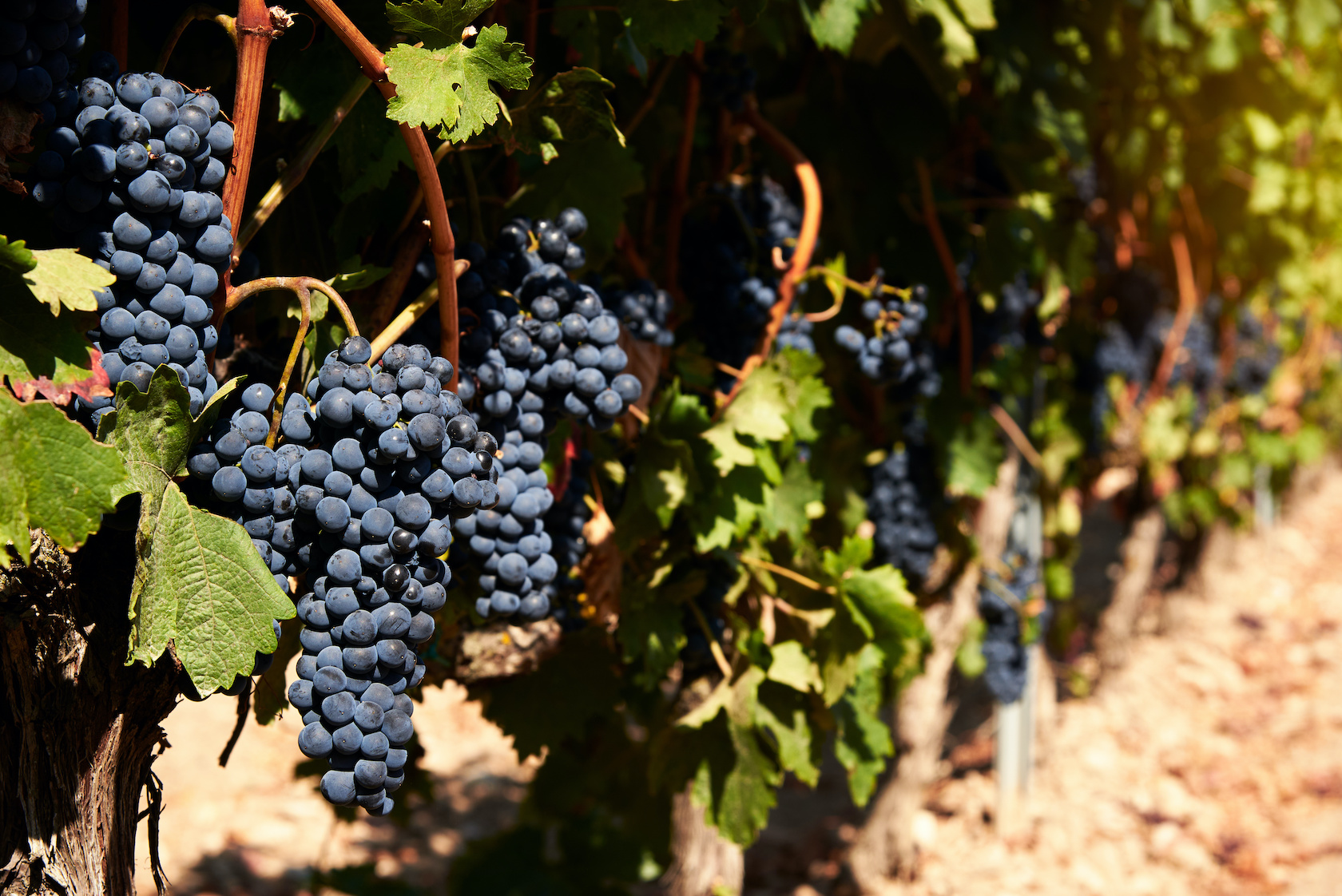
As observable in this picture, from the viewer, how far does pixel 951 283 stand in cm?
242

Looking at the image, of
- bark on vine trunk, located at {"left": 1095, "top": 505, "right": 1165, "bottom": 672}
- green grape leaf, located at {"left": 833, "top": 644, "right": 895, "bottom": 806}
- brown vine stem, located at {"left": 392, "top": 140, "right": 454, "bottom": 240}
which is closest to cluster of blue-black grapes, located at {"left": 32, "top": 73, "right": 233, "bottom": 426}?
brown vine stem, located at {"left": 392, "top": 140, "right": 454, "bottom": 240}

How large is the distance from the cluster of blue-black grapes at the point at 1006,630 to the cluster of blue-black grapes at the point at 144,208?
2937 millimetres

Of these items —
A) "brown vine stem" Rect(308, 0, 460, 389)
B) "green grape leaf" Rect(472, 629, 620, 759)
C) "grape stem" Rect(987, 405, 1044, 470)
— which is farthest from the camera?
→ "grape stem" Rect(987, 405, 1044, 470)

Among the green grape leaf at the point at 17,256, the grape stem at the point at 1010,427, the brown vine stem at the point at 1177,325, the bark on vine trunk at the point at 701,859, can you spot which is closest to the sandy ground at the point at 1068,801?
the bark on vine trunk at the point at 701,859

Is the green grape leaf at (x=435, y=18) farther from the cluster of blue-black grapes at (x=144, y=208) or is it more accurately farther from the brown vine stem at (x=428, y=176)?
the cluster of blue-black grapes at (x=144, y=208)

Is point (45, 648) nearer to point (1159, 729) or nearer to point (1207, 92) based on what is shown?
point (1207, 92)

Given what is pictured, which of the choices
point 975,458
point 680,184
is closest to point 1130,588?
point 975,458

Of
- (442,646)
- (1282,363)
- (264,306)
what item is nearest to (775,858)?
(442,646)

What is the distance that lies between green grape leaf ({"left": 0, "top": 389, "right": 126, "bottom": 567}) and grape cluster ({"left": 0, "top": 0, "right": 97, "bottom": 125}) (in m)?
0.25

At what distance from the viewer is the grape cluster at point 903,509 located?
8.70 feet

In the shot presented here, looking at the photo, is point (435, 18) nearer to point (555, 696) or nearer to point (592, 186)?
point (592, 186)

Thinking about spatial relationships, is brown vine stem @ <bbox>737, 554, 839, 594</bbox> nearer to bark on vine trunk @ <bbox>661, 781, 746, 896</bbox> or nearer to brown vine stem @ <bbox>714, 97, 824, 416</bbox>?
brown vine stem @ <bbox>714, 97, 824, 416</bbox>

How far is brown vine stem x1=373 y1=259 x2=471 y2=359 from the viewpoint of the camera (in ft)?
3.37

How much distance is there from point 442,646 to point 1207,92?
4.23 metres
